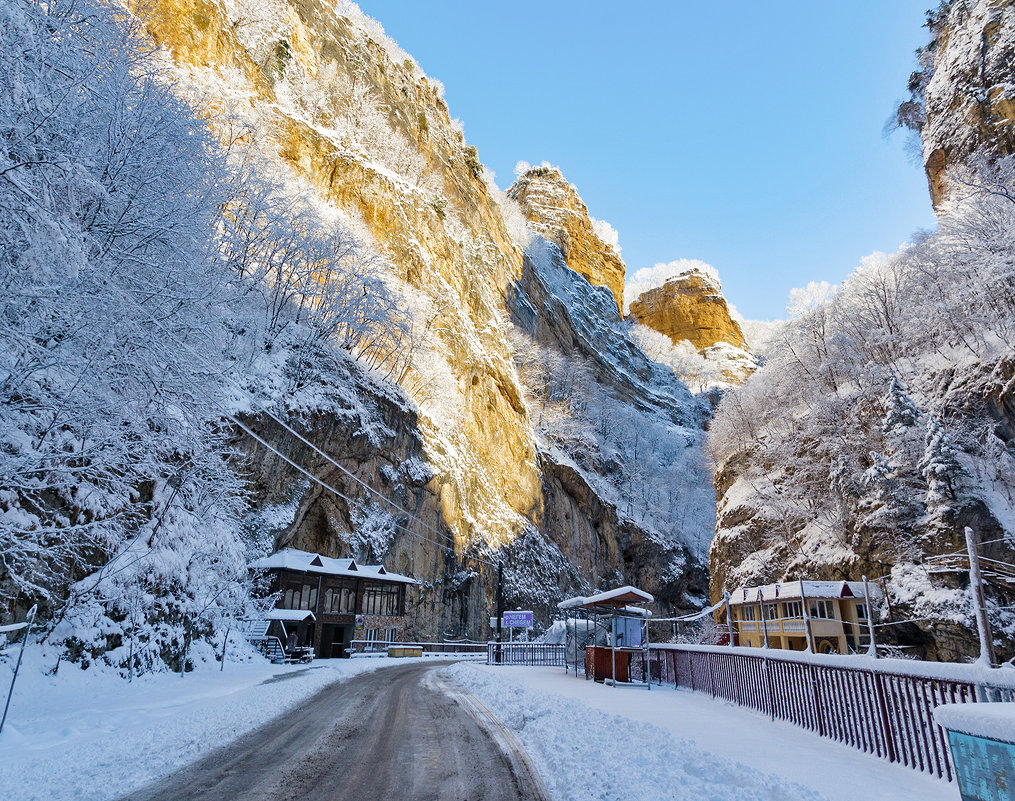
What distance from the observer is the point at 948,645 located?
2073 cm

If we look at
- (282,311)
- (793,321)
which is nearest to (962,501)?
(793,321)

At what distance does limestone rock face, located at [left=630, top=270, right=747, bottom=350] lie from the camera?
437 feet

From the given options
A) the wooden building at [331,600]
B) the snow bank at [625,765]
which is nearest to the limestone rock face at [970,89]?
the snow bank at [625,765]

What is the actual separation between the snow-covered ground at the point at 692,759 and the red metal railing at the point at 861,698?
0.23 m

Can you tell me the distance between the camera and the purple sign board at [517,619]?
32078mm

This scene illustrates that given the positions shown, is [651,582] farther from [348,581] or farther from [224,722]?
[224,722]

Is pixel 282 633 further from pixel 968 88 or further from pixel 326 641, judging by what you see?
pixel 968 88

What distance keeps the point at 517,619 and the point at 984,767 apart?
31.5 m

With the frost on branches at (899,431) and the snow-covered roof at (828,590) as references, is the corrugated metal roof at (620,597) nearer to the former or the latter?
the frost on branches at (899,431)

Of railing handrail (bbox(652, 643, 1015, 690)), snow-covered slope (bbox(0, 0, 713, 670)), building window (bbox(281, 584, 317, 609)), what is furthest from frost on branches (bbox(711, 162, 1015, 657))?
building window (bbox(281, 584, 317, 609))

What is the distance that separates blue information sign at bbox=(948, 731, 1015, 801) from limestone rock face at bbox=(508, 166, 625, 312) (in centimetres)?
11820

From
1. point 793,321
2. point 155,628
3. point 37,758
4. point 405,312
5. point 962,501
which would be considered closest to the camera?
point 37,758

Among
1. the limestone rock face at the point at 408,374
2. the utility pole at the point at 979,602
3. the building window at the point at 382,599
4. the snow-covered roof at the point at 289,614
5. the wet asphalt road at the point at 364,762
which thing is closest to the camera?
the wet asphalt road at the point at 364,762

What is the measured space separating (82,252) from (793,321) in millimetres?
47895
